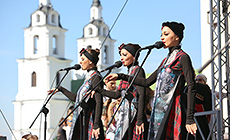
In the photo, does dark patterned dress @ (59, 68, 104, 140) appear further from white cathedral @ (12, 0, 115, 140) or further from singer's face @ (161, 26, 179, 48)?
white cathedral @ (12, 0, 115, 140)

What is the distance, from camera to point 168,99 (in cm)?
499

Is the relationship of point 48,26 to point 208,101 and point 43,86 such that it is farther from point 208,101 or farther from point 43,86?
point 208,101

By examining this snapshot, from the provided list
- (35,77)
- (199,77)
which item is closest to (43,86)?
(35,77)

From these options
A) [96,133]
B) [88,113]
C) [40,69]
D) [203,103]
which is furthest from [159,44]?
[40,69]

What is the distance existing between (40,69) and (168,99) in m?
53.6

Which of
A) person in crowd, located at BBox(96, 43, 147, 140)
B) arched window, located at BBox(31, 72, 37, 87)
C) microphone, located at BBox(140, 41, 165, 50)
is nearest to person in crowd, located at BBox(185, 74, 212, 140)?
person in crowd, located at BBox(96, 43, 147, 140)

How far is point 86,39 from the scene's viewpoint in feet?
227

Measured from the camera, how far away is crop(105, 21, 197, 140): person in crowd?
4.91m

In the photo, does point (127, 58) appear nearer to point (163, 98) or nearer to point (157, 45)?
point (157, 45)

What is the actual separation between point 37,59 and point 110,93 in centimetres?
5287

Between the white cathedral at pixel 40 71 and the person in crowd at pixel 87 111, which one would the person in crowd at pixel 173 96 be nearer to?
the person in crowd at pixel 87 111

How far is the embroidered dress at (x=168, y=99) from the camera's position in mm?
4945

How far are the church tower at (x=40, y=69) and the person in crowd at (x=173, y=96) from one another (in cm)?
5150

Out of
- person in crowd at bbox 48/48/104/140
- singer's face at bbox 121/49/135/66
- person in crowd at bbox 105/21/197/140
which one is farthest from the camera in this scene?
person in crowd at bbox 48/48/104/140
